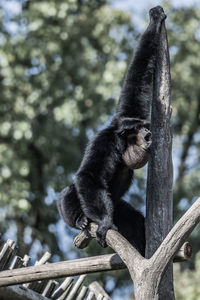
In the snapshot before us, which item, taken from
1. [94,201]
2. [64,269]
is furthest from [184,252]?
[94,201]

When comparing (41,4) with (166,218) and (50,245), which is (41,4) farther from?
(166,218)

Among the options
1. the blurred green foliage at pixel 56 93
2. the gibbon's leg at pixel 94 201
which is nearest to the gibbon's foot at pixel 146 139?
the gibbon's leg at pixel 94 201

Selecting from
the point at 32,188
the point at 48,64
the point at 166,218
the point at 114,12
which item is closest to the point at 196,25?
the point at 114,12

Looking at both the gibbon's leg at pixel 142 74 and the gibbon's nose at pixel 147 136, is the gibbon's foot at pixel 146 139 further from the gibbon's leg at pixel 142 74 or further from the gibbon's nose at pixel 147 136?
the gibbon's leg at pixel 142 74

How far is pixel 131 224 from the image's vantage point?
255 inches

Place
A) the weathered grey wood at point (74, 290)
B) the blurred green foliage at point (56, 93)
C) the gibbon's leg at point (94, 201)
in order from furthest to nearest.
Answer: the blurred green foliage at point (56, 93) < the weathered grey wood at point (74, 290) < the gibbon's leg at point (94, 201)

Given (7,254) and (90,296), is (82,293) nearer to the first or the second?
(90,296)

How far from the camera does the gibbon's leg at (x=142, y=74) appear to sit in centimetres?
660

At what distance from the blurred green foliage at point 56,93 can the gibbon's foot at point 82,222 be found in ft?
23.7

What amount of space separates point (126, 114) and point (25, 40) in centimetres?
852

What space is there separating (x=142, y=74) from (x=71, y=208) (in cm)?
165

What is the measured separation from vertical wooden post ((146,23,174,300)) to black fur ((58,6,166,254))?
0.37m

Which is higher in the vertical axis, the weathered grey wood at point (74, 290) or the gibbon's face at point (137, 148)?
the gibbon's face at point (137, 148)

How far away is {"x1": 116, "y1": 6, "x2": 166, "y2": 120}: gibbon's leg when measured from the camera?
21.7 ft
